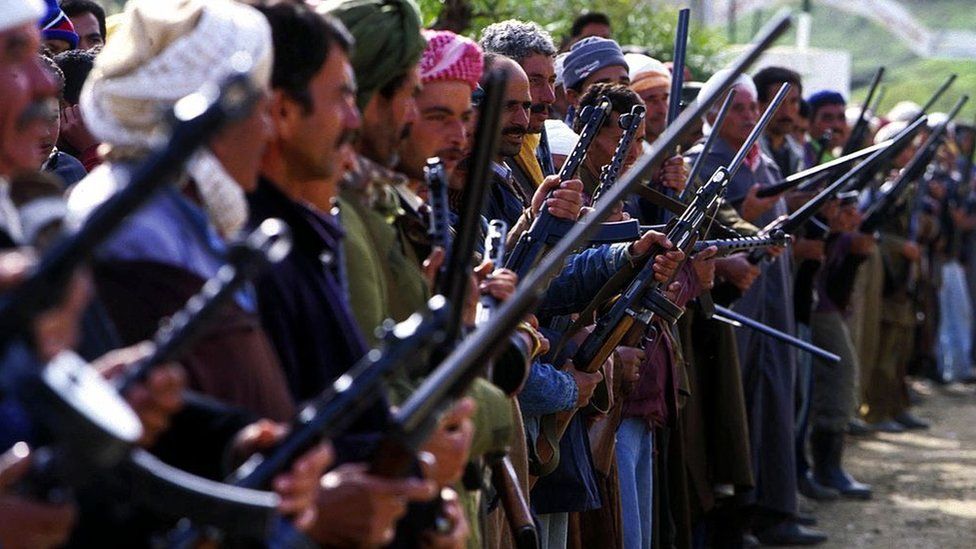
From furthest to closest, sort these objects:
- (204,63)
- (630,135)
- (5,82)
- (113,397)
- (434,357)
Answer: (630,135)
(434,357)
(204,63)
(5,82)
(113,397)

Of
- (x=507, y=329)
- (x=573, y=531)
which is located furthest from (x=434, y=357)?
(x=573, y=531)

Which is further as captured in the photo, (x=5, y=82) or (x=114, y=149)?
(x=114, y=149)

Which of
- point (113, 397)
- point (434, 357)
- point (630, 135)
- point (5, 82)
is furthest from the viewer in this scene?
point (630, 135)

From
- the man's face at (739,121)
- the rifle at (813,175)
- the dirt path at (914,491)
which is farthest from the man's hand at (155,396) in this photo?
the dirt path at (914,491)

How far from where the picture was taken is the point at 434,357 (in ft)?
10.8

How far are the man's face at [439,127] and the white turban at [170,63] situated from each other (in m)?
0.93

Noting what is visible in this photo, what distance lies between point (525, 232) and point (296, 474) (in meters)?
2.54

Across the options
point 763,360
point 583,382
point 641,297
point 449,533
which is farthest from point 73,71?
point 763,360

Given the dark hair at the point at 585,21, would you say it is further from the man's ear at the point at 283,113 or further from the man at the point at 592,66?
the man's ear at the point at 283,113

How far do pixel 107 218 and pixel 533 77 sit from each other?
159 inches

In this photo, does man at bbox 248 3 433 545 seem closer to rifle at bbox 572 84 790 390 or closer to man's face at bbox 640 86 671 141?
rifle at bbox 572 84 790 390

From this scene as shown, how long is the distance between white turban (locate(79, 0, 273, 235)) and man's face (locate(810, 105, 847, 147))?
836 centimetres

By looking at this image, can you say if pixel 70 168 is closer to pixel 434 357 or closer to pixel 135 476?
pixel 434 357

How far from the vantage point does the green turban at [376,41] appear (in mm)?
3625
